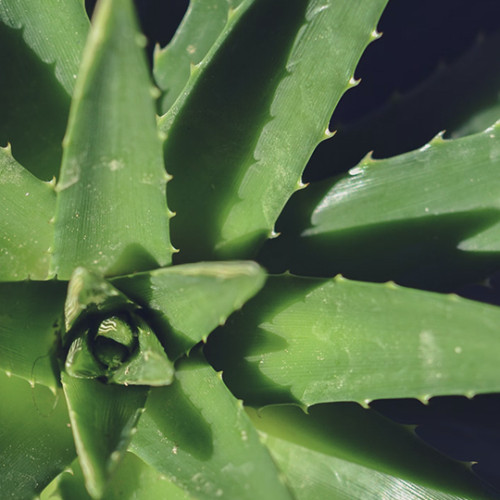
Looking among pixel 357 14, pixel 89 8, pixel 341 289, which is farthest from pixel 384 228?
pixel 89 8

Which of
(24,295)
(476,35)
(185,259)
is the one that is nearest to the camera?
(24,295)

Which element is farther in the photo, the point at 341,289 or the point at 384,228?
the point at 384,228

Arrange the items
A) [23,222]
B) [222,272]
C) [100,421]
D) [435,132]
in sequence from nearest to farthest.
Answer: [222,272], [100,421], [23,222], [435,132]

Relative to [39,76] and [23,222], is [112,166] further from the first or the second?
[39,76]

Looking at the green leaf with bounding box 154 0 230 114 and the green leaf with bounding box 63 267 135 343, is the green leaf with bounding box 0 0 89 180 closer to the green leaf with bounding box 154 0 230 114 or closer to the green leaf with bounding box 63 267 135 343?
the green leaf with bounding box 154 0 230 114

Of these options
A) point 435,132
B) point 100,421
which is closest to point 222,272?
point 100,421

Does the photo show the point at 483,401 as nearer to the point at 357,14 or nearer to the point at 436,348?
the point at 436,348
